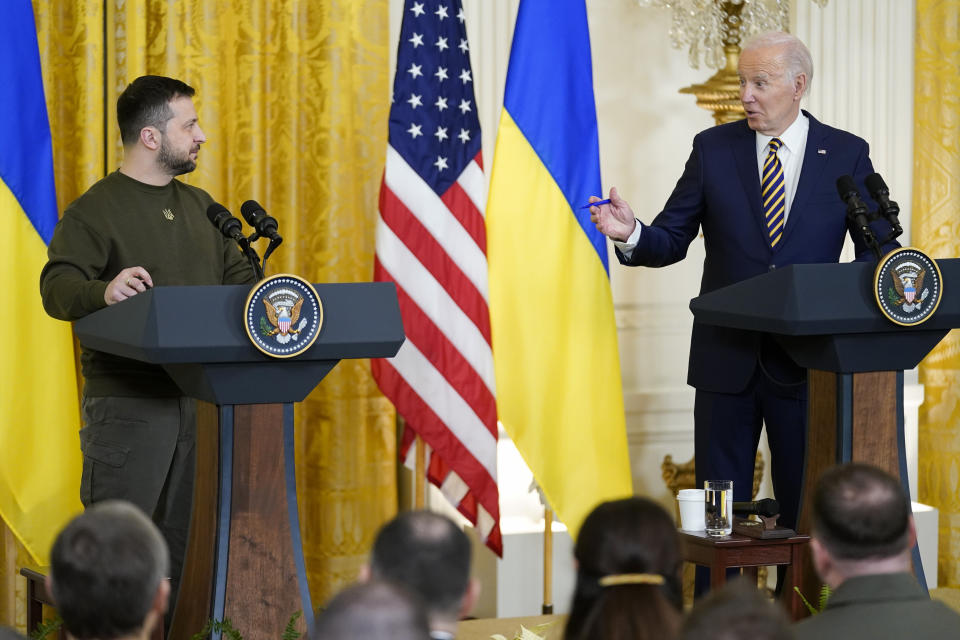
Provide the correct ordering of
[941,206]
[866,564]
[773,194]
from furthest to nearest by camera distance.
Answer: [941,206] < [773,194] < [866,564]

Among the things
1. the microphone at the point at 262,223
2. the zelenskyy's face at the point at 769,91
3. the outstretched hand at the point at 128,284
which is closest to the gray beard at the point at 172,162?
the outstretched hand at the point at 128,284

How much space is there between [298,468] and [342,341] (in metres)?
2.15

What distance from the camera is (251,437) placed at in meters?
2.93

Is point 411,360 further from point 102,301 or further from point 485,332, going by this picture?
point 102,301

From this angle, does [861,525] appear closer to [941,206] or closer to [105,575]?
[105,575]

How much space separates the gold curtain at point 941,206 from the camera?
570cm

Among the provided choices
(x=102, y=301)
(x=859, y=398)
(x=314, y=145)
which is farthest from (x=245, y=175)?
(x=859, y=398)

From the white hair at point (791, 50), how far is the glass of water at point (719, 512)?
133 centimetres

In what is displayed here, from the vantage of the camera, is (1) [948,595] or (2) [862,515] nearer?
(2) [862,515]

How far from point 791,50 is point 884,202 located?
34.9 inches

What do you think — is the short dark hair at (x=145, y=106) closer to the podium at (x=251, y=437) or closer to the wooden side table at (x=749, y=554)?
the podium at (x=251, y=437)

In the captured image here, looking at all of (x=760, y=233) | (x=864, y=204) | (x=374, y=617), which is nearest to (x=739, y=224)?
(x=760, y=233)

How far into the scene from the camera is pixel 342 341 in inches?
115

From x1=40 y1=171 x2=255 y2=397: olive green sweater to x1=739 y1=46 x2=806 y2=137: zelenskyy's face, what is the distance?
67.3 inches
